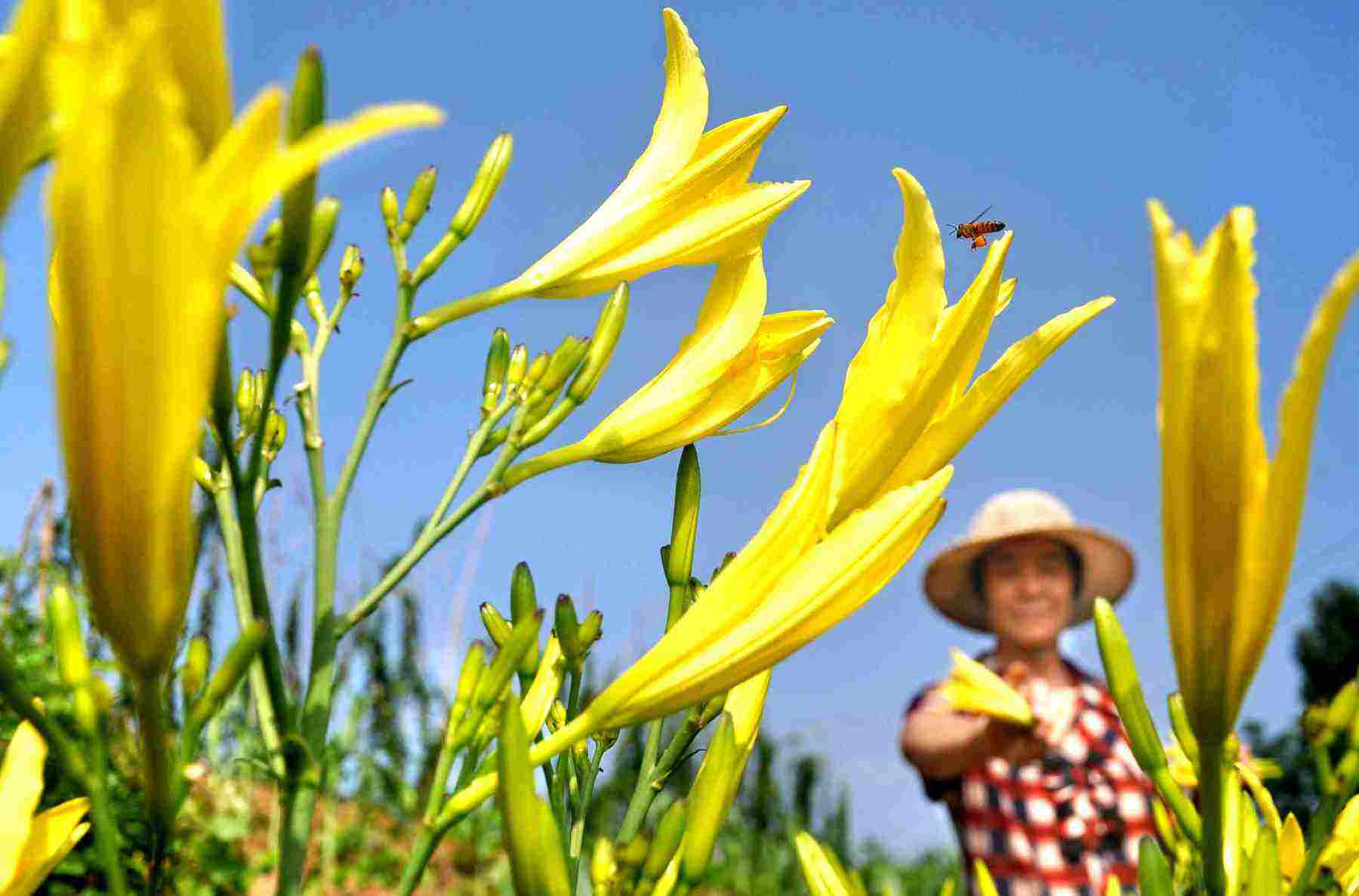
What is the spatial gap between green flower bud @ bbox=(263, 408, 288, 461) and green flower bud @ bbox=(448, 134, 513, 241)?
17 centimetres

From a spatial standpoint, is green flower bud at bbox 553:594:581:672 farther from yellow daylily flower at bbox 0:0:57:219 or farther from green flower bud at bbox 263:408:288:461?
yellow daylily flower at bbox 0:0:57:219

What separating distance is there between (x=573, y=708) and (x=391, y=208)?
36 centimetres

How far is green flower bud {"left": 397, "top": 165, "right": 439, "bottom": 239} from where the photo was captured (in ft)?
2.53

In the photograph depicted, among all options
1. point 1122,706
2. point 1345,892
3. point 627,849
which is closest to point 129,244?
point 627,849

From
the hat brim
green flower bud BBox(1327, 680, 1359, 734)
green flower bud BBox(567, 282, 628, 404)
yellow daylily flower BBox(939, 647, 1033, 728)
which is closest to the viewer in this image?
green flower bud BBox(1327, 680, 1359, 734)

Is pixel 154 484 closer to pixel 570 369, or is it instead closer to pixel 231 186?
pixel 231 186

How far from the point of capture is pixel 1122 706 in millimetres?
707

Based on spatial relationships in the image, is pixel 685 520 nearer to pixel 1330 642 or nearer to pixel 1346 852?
pixel 1346 852

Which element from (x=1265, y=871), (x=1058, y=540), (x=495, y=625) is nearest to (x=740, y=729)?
(x=495, y=625)

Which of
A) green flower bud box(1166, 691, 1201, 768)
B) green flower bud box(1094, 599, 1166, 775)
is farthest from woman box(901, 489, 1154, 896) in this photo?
green flower bud box(1094, 599, 1166, 775)

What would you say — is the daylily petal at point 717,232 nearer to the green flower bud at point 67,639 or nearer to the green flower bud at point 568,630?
the green flower bud at point 568,630

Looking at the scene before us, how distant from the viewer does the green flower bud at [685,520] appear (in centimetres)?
74

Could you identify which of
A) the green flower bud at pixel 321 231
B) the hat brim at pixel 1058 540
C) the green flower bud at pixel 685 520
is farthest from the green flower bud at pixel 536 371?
the hat brim at pixel 1058 540

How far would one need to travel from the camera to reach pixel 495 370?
77 centimetres
